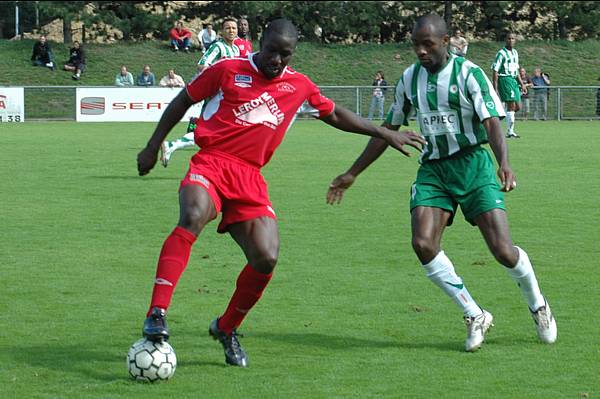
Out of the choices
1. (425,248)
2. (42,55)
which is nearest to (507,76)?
(425,248)

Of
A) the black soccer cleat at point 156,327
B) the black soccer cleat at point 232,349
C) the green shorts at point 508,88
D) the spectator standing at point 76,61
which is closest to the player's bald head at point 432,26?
the black soccer cleat at point 232,349

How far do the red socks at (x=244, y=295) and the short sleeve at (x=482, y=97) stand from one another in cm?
156

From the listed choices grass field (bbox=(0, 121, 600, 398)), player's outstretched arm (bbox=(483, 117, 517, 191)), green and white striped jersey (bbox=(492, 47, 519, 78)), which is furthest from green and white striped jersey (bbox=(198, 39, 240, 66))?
green and white striped jersey (bbox=(492, 47, 519, 78))

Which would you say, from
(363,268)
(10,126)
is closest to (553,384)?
(363,268)

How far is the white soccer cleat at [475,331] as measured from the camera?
6.95 m

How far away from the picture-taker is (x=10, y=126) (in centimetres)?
3312

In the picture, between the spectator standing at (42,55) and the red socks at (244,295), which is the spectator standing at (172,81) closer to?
the spectator standing at (42,55)

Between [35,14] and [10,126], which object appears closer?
[10,126]

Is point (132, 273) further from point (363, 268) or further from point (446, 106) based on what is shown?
point (446, 106)

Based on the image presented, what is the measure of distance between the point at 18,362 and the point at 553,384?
9.21ft

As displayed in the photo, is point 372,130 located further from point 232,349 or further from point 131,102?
point 131,102

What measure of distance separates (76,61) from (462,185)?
3908cm

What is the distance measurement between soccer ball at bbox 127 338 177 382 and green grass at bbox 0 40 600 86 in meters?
39.8

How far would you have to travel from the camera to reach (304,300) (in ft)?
28.0
